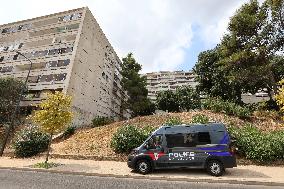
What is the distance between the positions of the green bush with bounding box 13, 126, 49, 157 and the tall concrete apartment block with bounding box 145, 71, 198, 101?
85.4m

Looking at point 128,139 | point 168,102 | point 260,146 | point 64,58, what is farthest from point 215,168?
point 168,102

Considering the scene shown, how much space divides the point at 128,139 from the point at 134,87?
25157 millimetres

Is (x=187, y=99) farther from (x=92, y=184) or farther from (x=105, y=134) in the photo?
(x=92, y=184)

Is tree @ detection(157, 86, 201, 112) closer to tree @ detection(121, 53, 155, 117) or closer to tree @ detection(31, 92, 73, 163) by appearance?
tree @ detection(121, 53, 155, 117)

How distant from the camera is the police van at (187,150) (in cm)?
1314

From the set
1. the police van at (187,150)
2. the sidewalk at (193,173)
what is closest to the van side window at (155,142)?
the police van at (187,150)

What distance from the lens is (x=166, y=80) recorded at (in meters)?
111

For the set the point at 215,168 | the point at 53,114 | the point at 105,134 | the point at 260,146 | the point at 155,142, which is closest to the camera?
the point at 215,168

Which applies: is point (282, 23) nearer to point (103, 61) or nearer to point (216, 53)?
point (216, 53)

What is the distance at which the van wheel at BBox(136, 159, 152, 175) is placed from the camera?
45.2 ft

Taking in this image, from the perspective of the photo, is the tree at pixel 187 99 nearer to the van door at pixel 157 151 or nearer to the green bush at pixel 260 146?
the green bush at pixel 260 146

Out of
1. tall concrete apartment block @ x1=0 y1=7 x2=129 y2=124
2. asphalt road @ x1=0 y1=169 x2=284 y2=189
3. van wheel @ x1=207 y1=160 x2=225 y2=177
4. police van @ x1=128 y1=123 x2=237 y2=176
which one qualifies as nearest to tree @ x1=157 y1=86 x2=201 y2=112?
tall concrete apartment block @ x1=0 y1=7 x2=129 y2=124

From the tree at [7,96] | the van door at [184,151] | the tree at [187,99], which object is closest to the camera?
the van door at [184,151]

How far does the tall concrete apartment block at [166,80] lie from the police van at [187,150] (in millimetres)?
92839
